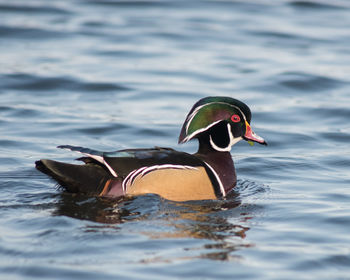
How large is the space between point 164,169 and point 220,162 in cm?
92

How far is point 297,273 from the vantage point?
633 cm

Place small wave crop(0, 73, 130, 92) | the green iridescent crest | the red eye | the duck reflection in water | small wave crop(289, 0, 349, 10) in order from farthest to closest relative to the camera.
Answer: small wave crop(289, 0, 349, 10) < small wave crop(0, 73, 130, 92) < the red eye < the green iridescent crest < the duck reflection in water

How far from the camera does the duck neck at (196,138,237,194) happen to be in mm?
8594

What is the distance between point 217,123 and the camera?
868 centimetres

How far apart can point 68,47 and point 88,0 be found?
5.03 metres

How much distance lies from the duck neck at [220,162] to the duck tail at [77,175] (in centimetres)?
130

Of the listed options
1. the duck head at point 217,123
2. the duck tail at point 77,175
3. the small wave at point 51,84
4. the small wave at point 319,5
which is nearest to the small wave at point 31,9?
the small wave at point 51,84

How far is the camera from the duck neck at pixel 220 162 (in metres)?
8.59

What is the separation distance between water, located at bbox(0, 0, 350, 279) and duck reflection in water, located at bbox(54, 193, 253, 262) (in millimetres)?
20

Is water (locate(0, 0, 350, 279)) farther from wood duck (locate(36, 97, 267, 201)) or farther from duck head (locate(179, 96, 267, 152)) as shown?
duck head (locate(179, 96, 267, 152))

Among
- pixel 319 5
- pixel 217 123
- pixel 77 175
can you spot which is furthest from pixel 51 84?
pixel 319 5

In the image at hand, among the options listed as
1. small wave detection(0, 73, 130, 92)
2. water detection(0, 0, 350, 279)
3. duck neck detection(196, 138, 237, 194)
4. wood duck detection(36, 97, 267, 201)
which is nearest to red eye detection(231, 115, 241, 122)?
wood duck detection(36, 97, 267, 201)

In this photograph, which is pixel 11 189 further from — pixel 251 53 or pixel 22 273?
pixel 251 53

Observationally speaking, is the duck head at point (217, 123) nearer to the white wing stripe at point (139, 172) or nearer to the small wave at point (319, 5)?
the white wing stripe at point (139, 172)
